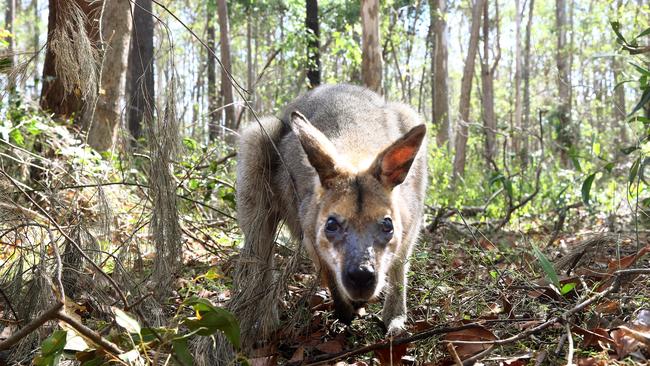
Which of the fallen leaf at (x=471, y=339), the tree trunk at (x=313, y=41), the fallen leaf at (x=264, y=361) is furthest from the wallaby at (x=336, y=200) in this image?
the tree trunk at (x=313, y=41)

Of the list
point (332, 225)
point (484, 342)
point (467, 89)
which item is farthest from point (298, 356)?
point (467, 89)

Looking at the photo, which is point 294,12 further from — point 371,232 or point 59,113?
point 371,232

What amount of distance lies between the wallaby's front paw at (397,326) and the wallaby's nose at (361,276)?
1.83 feet

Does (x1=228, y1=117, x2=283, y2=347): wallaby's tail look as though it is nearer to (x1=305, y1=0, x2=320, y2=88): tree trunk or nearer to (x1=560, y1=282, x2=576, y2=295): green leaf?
(x1=560, y1=282, x2=576, y2=295): green leaf

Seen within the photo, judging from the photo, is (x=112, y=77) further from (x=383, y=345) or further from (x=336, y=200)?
(x=383, y=345)

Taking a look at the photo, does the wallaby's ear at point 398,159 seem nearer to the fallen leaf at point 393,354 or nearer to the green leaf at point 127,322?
the fallen leaf at point 393,354

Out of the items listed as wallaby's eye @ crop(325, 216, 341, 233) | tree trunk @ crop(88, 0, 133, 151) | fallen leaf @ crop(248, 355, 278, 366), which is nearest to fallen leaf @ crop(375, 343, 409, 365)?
fallen leaf @ crop(248, 355, 278, 366)

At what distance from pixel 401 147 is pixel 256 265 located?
3.16 ft

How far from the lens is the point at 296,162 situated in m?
3.96

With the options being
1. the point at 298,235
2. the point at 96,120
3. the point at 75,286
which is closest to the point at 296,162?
the point at 298,235

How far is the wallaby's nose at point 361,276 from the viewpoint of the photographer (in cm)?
297

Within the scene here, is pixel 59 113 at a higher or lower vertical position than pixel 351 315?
higher

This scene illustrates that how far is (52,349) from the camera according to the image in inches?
83.1

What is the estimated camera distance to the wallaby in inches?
124
